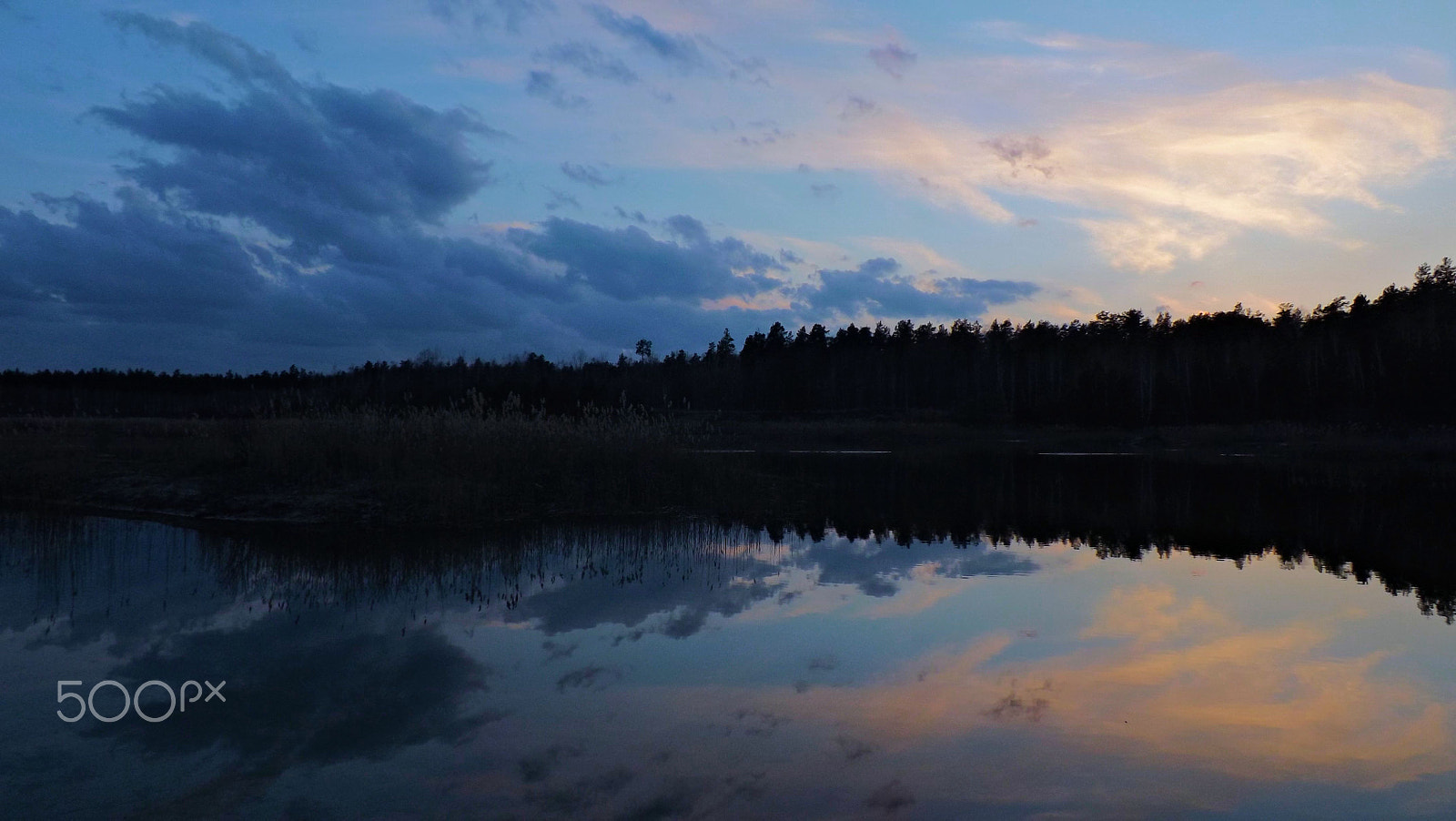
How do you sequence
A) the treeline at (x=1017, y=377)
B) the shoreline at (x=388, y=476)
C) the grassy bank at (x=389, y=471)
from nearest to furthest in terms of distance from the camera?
1. the shoreline at (x=388, y=476)
2. the grassy bank at (x=389, y=471)
3. the treeline at (x=1017, y=377)

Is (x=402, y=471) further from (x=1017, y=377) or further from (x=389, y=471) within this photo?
(x=1017, y=377)

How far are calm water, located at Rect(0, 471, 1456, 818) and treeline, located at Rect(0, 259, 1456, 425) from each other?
3382cm

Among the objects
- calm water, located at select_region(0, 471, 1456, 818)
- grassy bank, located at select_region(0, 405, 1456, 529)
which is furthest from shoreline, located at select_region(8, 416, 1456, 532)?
calm water, located at select_region(0, 471, 1456, 818)

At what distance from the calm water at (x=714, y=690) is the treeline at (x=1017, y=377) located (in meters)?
33.8

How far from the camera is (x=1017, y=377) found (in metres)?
83.6

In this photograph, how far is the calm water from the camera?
13.6ft

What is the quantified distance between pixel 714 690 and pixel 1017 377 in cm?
8383

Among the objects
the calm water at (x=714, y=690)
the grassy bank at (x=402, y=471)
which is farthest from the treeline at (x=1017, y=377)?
the calm water at (x=714, y=690)

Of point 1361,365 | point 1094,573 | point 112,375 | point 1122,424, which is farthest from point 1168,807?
point 112,375

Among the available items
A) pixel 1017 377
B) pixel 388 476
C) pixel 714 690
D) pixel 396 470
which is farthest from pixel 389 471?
pixel 1017 377

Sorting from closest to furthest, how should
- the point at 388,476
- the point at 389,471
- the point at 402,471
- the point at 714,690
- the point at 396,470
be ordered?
1. the point at 714,690
2. the point at 388,476
3. the point at 389,471
4. the point at 402,471
5. the point at 396,470

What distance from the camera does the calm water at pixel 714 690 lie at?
13.6 feet

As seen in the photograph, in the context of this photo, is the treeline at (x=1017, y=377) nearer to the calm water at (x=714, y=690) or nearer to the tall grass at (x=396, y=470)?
the tall grass at (x=396, y=470)

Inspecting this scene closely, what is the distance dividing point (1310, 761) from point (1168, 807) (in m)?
1.30
